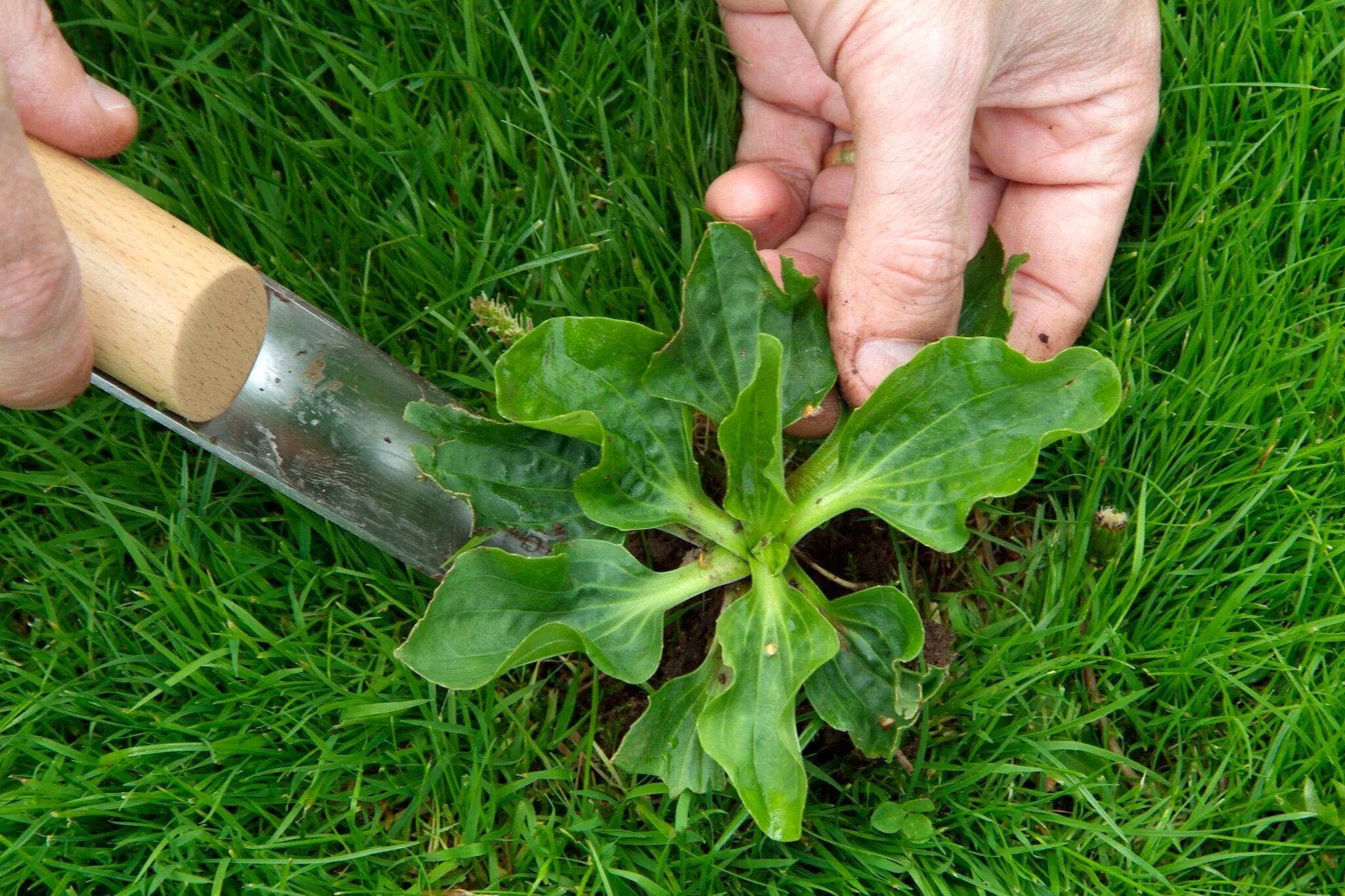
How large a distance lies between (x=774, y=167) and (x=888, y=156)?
2.10ft

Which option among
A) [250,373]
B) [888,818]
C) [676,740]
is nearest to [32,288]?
[250,373]

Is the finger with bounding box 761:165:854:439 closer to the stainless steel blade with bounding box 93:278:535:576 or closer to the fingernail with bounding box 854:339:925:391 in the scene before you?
the fingernail with bounding box 854:339:925:391

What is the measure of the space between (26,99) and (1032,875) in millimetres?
1893

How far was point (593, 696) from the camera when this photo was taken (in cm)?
185

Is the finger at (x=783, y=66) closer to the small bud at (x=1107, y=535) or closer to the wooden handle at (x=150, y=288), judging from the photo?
the small bud at (x=1107, y=535)

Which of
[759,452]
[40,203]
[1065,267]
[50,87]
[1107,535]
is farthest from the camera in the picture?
[1065,267]

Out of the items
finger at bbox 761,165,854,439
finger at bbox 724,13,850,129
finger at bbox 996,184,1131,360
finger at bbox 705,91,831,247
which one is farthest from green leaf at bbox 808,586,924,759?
finger at bbox 724,13,850,129

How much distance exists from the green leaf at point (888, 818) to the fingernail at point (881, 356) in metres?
0.63

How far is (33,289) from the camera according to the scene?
1.48 meters

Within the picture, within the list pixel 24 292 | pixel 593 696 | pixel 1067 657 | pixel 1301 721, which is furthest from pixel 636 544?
pixel 1301 721

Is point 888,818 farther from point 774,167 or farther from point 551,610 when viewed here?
point 774,167

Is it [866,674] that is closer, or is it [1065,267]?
[866,674]

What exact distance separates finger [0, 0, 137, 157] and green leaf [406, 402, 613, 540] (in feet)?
2.32

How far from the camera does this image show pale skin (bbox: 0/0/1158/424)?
1598mm
